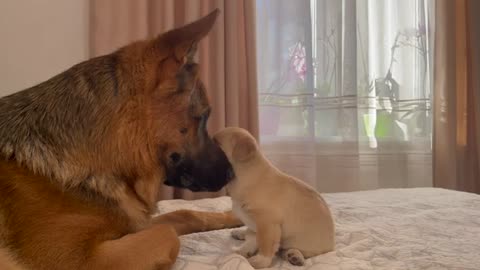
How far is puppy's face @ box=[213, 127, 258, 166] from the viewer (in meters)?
1.25

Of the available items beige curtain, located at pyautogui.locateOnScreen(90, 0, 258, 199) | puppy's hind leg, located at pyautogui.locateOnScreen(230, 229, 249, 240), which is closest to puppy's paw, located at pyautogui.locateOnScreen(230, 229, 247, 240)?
puppy's hind leg, located at pyautogui.locateOnScreen(230, 229, 249, 240)

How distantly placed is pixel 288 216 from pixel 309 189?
108 millimetres

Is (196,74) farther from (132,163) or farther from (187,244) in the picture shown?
(187,244)

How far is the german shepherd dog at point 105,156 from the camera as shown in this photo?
0.88 m

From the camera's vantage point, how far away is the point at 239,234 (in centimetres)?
129

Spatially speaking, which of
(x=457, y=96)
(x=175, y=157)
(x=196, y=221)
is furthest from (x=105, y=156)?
(x=457, y=96)

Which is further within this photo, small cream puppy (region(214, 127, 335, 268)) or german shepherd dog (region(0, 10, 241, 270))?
small cream puppy (region(214, 127, 335, 268))

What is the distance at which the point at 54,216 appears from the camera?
2.93 feet

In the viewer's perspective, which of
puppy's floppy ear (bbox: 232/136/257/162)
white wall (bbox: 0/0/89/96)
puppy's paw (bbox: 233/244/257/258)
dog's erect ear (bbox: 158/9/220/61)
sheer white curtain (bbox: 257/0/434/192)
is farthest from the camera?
sheer white curtain (bbox: 257/0/434/192)

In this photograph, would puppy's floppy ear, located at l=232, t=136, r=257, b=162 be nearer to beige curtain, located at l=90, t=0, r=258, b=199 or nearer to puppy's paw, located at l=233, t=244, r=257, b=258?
puppy's paw, located at l=233, t=244, r=257, b=258

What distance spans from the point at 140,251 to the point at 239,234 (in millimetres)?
399

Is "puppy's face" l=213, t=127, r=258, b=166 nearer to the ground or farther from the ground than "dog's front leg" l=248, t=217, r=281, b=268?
farther from the ground

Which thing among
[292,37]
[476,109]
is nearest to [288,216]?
[292,37]

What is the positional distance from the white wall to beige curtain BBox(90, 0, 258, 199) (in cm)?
9
